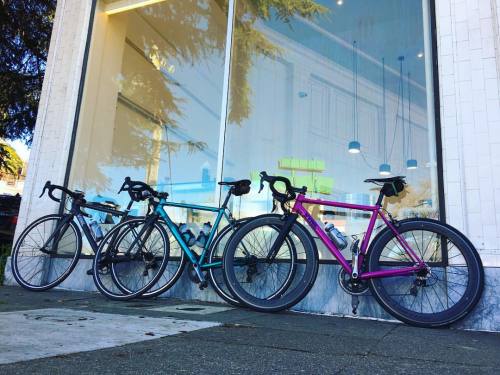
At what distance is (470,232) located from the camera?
3016 millimetres

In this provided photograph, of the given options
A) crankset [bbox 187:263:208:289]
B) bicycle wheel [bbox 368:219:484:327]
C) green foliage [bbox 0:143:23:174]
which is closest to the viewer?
bicycle wheel [bbox 368:219:484:327]

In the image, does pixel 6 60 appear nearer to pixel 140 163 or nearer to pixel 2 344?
pixel 140 163

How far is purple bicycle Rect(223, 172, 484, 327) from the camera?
2865 millimetres

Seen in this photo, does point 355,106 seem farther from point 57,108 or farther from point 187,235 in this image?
point 57,108

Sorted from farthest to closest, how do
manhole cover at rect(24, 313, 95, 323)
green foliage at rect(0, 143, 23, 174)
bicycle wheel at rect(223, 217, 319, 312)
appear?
green foliage at rect(0, 143, 23, 174) < bicycle wheel at rect(223, 217, 319, 312) < manhole cover at rect(24, 313, 95, 323)

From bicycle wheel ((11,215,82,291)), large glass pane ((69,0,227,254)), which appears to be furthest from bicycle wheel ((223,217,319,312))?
bicycle wheel ((11,215,82,291))

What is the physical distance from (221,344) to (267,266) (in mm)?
1503

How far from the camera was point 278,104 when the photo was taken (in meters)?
5.38

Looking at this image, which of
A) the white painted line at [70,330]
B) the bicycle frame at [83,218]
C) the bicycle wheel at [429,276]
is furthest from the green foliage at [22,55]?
the bicycle wheel at [429,276]

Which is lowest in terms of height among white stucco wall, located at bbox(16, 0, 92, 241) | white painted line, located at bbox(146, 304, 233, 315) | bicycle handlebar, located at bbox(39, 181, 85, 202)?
white painted line, located at bbox(146, 304, 233, 315)

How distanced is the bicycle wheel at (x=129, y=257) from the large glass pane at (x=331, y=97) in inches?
45.0

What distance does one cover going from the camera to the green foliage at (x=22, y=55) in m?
7.73

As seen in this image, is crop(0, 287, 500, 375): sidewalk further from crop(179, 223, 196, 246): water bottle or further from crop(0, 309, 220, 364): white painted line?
crop(179, 223, 196, 246): water bottle

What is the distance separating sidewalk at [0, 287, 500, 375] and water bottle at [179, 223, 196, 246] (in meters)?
0.69
